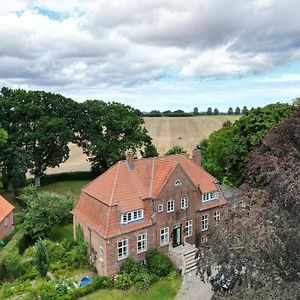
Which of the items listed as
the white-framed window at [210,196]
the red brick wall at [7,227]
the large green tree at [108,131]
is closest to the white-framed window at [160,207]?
the white-framed window at [210,196]

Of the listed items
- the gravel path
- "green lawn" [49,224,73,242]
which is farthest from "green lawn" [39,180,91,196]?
the gravel path

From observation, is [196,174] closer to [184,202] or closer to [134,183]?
[184,202]

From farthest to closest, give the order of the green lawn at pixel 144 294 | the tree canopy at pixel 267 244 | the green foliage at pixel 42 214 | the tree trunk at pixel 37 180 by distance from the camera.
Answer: the tree trunk at pixel 37 180
the green foliage at pixel 42 214
the green lawn at pixel 144 294
the tree canopy at pixel 267 244

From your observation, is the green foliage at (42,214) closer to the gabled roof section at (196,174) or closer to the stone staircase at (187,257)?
the gabled roof section at (196,174)

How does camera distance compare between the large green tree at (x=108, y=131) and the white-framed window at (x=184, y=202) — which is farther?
the large green tree at (x=108, y=131)

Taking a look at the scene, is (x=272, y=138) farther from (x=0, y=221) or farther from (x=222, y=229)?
(x=0, y=221)

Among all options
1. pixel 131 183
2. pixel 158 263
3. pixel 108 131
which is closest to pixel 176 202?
pixel 131 183
